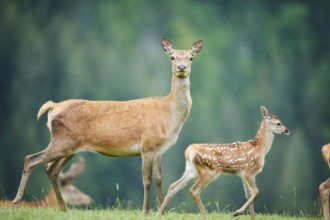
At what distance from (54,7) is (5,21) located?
310cm

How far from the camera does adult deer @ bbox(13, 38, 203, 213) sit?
7.80 meters

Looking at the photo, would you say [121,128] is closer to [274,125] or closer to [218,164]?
[218,164]

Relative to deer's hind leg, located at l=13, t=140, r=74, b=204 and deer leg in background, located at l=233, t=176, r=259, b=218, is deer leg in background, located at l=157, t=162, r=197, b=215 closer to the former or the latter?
deer leg in background, located at l=233, t=176, r=259, b=218

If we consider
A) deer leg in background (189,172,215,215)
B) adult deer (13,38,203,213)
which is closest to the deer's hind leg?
adult deer (13,38,203,213)

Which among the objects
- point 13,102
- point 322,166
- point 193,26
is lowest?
point 322,166

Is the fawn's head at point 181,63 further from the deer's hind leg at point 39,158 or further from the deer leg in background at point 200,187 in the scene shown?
the deer's hind leg at point 39,158

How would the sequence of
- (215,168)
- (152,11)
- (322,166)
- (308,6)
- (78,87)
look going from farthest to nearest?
(152,11) < (308,6) < (78,87) < (322,166) < (215,168)

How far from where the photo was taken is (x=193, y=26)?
1196 inches

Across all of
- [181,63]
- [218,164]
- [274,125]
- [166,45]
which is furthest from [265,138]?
[166,45]

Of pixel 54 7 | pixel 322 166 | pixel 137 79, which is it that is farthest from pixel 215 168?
pixel 54 7

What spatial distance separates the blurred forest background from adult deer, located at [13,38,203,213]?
15.9 meters

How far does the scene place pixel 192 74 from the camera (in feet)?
92.1

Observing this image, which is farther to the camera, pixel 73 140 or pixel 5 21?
pixel 5 21

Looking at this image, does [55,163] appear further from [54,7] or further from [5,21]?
[54,7]
